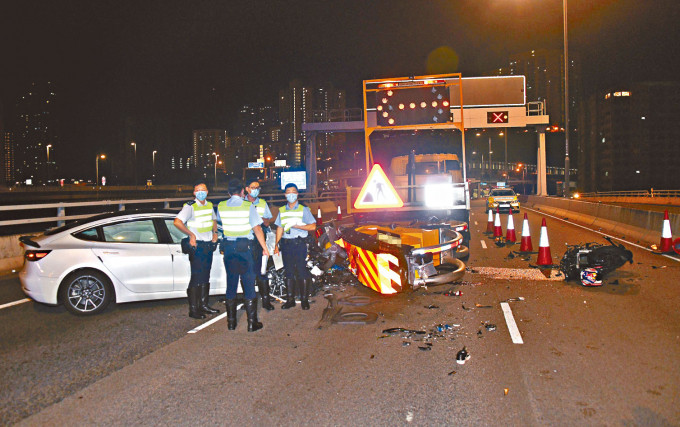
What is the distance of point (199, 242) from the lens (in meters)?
7.68

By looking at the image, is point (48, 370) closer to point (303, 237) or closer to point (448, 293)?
point (303, 237)

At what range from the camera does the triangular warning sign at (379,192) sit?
12664 mm

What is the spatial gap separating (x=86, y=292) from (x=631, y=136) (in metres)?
205

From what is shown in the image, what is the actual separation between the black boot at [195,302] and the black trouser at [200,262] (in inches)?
3.2

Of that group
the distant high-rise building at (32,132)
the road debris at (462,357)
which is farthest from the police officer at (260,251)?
the distant high-rise building at (32,132)

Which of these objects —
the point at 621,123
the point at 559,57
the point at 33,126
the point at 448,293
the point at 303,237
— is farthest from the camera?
the point at 621,123

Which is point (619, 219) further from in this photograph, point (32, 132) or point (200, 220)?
point (32, 132)

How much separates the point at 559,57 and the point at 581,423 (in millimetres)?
153519

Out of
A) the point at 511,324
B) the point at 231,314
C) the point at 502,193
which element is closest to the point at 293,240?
the point at 231,314

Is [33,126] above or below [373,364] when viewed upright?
above

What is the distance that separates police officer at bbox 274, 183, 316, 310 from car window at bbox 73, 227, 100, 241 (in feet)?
8.79

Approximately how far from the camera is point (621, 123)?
614 feet

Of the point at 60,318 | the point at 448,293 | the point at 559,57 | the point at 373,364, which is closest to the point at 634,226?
the point at 448,293

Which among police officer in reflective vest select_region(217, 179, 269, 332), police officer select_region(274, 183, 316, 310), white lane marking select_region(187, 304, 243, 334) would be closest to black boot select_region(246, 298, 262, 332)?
police officer in reflective vest select_region(217, 179, 269, 332)
